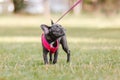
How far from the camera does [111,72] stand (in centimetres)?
922

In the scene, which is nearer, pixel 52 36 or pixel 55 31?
pixel 55 31

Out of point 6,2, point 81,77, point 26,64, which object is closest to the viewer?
point 81,77

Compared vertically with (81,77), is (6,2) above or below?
below

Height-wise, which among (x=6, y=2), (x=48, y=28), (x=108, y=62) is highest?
(x=48, y=28)

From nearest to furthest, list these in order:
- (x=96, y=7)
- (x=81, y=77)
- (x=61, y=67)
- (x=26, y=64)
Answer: (x=81, y=77) → (x=61, y=67) → (x=26, y=64) → (x=96, y=7)

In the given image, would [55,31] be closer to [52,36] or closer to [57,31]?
[57,31]

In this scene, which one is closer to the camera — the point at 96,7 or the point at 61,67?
Result: the point at 61,67

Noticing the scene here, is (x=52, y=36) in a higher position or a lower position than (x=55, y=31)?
lower

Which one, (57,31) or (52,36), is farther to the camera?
(52,36)

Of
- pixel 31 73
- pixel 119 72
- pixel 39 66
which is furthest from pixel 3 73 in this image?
pixel 119 72

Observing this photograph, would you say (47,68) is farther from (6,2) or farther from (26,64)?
(6,2)

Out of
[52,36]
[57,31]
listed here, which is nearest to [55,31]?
[57,31]

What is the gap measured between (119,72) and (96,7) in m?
49.8

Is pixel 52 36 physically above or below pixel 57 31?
below
